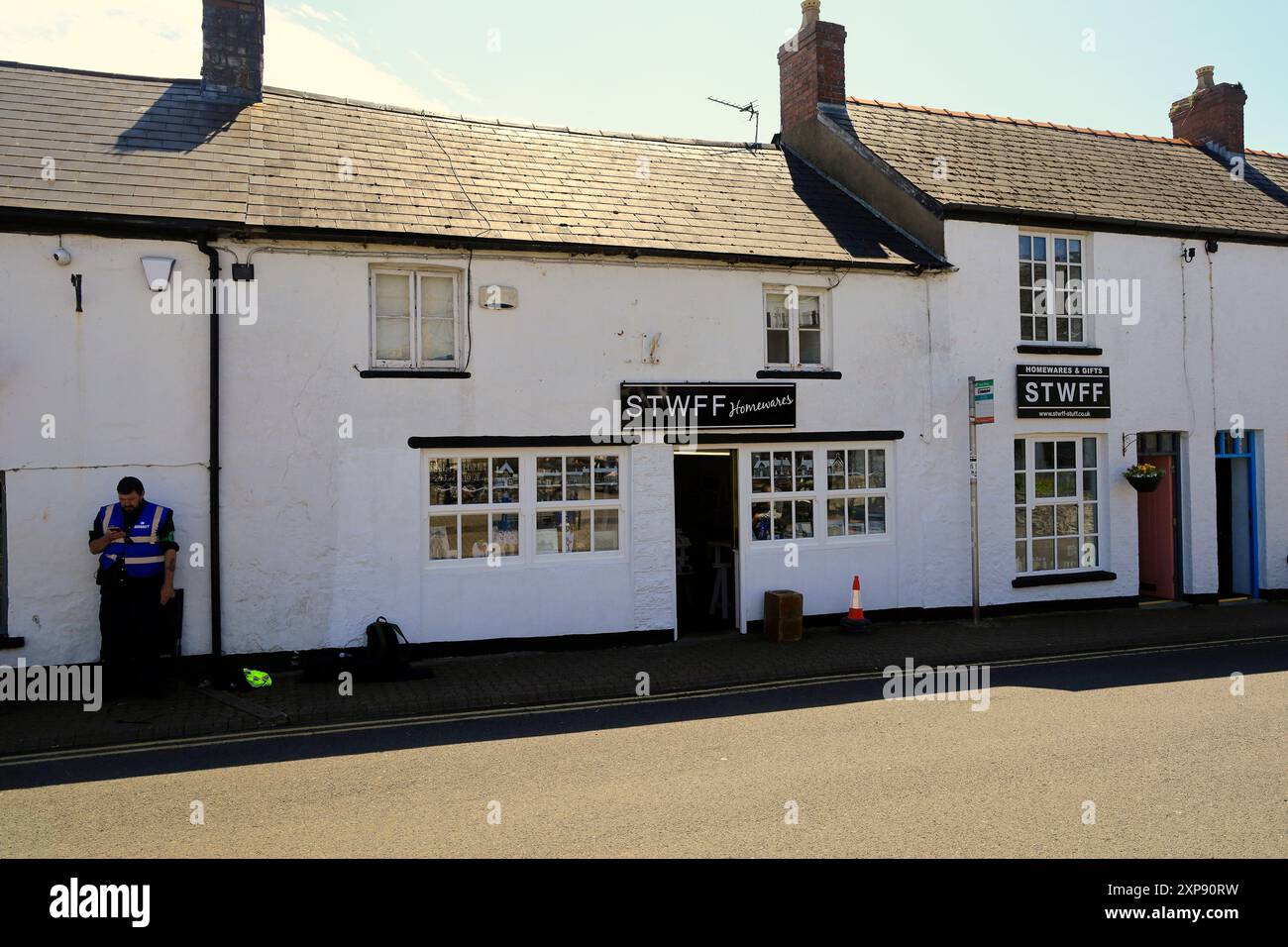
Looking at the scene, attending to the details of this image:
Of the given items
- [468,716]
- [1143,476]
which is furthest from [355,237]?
[1143,476]

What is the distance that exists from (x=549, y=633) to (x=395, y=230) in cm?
512

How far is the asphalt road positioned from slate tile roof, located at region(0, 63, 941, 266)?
599 cm

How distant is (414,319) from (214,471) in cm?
282

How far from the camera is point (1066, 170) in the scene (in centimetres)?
1617

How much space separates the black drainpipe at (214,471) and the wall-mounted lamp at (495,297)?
2.93 meters

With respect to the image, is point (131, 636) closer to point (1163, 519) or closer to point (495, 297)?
point (495, 297)

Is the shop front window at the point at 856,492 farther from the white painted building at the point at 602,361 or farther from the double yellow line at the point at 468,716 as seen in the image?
the double yellow line at the point at 468,716

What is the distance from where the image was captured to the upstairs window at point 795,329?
13.1m

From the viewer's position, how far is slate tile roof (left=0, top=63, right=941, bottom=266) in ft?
35.4

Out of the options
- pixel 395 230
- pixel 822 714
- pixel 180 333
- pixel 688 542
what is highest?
pixel 395 230

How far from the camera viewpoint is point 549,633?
464 inches
